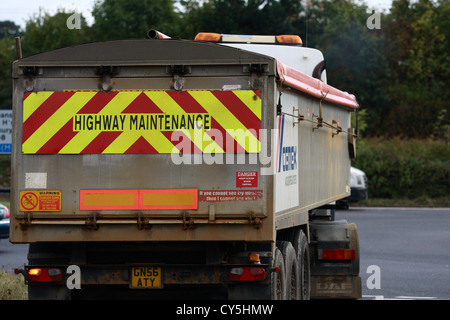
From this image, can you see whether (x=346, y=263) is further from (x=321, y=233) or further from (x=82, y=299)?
(x=82, y=299)

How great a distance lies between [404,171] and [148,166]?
28.1 metres

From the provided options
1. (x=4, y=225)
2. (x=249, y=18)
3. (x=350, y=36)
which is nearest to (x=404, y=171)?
(x=4, y=225)

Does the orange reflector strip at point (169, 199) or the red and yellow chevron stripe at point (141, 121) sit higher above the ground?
the red and yellow chevron stripe at point (141, 121)

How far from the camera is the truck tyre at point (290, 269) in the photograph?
9.61m

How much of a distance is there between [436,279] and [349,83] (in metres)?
45.8

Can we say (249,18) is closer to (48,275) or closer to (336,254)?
(336,254)

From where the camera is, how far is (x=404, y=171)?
117 ft

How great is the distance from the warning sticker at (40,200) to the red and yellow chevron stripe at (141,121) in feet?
1.14

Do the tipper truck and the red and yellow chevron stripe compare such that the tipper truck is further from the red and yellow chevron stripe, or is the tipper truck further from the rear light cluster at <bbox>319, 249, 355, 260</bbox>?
the rear light cluster at <bbox>319, 249, 355, 260</bbox>

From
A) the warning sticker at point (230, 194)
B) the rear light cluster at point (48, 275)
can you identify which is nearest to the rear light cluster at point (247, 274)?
the warning sticker at point (230, 194)

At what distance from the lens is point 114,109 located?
27.8 ft

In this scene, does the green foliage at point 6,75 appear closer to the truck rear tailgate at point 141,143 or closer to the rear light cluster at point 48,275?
the rear light cluster at point 48,275

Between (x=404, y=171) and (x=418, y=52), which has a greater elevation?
(x=418, y=52)
